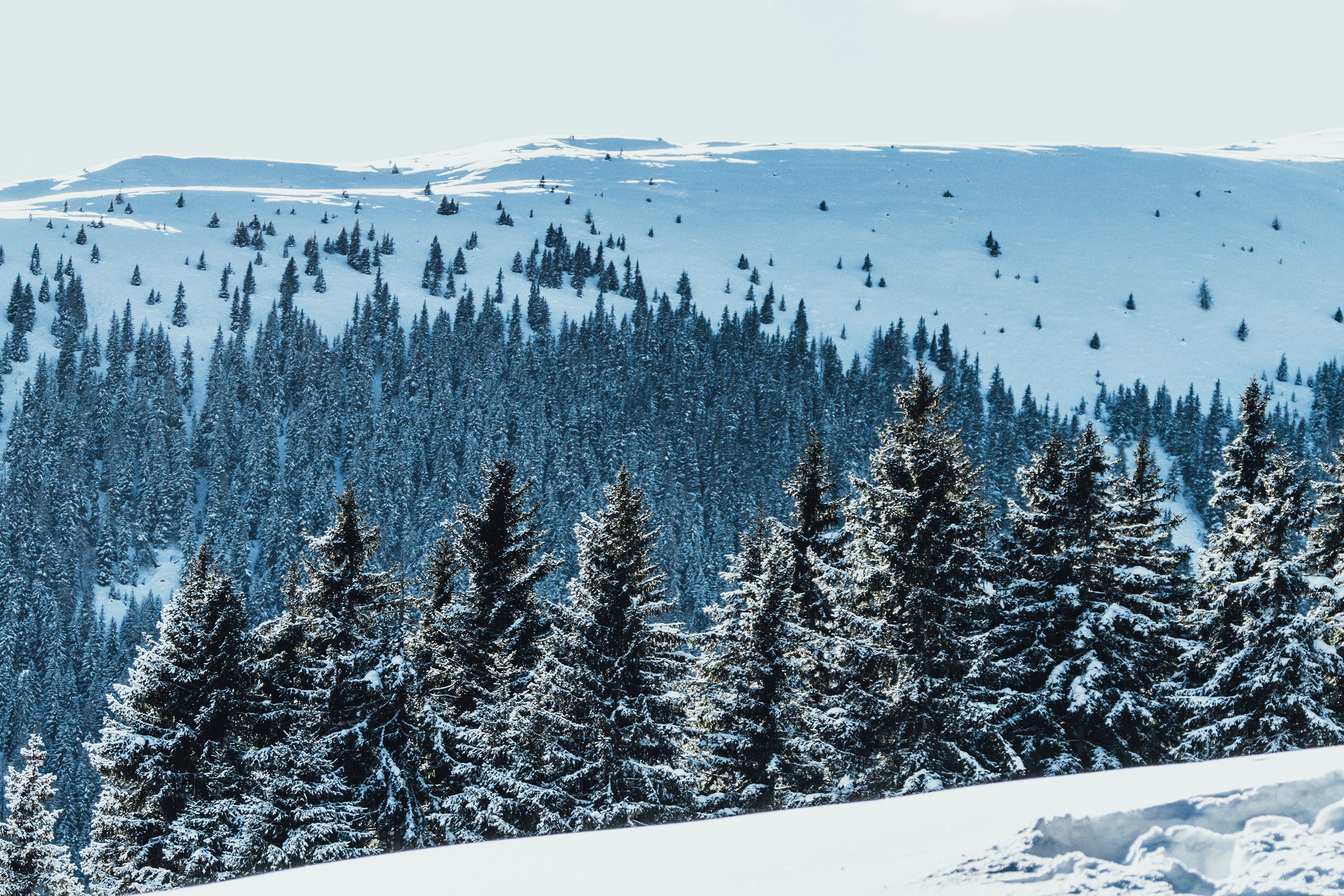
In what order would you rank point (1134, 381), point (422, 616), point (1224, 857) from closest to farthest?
point (1224, 857) → point (422, 616) → point (1134, 381)

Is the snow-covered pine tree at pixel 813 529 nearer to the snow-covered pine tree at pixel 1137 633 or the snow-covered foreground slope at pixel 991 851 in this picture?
the snow-covered pine tree at pixel 1137 633

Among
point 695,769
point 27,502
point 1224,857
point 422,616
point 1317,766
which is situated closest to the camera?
point 1224,857

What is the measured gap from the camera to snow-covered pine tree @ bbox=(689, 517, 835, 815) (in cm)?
1948

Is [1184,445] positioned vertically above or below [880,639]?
below

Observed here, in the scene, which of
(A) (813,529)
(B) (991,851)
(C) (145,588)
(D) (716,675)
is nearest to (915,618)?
(A) (813,529)

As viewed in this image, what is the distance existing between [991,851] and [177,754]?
1730 centimetres

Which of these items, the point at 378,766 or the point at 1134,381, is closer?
the point at 378,766

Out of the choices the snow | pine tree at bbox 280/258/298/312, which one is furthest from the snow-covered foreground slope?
pine tree at bbox 280/258/298/312

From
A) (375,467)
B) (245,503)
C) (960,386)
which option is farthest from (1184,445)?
(245,503)

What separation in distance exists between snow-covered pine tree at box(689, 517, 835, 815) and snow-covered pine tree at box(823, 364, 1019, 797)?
3.73 ft

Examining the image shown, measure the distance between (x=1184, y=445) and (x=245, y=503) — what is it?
124 meters

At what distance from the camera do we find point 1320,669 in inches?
760

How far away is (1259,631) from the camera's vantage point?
19828 mm

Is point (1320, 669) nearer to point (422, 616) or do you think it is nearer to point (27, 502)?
point (422, 616)
